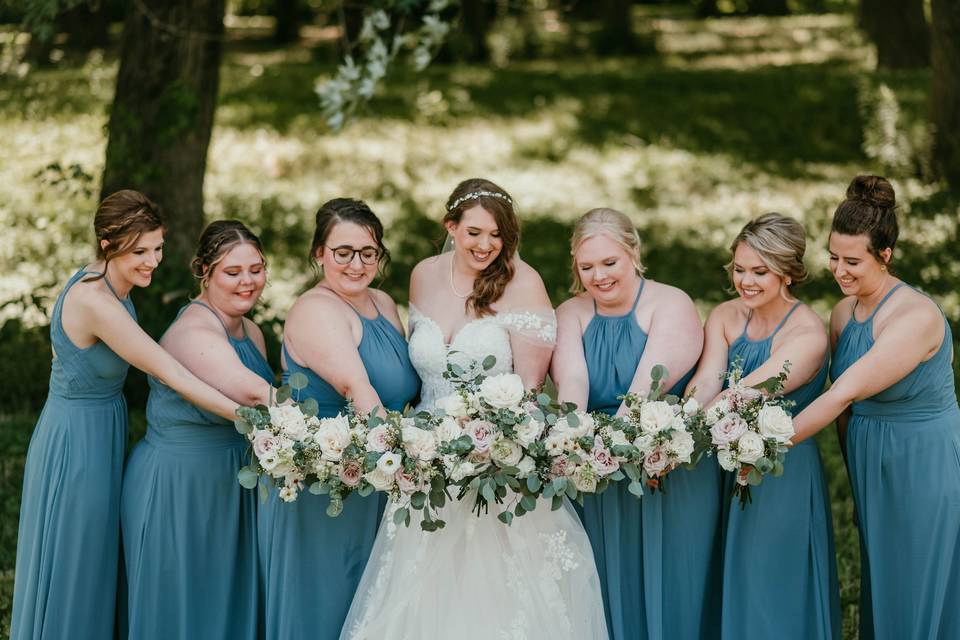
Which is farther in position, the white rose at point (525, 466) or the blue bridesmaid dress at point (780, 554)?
the blue bridesmaid dress at point (780, 554)

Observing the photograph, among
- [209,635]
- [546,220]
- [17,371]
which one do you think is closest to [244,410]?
[209,635]

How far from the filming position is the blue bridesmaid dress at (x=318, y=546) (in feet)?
15.6

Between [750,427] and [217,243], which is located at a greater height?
[217,243]

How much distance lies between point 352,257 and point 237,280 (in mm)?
495

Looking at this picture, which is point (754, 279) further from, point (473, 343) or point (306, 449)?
point (306, 449)

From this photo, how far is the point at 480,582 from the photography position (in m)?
4.51

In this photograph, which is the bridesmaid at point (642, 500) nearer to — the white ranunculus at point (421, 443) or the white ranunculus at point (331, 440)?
the white ranunculus at point (421, 443)

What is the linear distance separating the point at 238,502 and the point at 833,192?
11.3 meters

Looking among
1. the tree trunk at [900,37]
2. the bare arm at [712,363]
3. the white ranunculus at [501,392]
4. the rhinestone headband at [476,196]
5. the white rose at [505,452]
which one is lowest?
the white rose at [505,452]

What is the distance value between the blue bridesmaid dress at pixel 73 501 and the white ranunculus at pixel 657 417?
2166mm

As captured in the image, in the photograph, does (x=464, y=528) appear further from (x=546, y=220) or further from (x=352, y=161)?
(x=352, y=161)

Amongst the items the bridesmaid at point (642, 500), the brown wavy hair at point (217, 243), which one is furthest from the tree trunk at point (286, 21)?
the bridesmaid at point (642, 500)

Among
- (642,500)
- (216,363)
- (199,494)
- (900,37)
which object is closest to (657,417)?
(642,500)

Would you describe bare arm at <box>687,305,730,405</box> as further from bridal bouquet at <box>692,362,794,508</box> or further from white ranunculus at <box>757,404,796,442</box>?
white ranunculus at <box>757,404,796,442</box>
